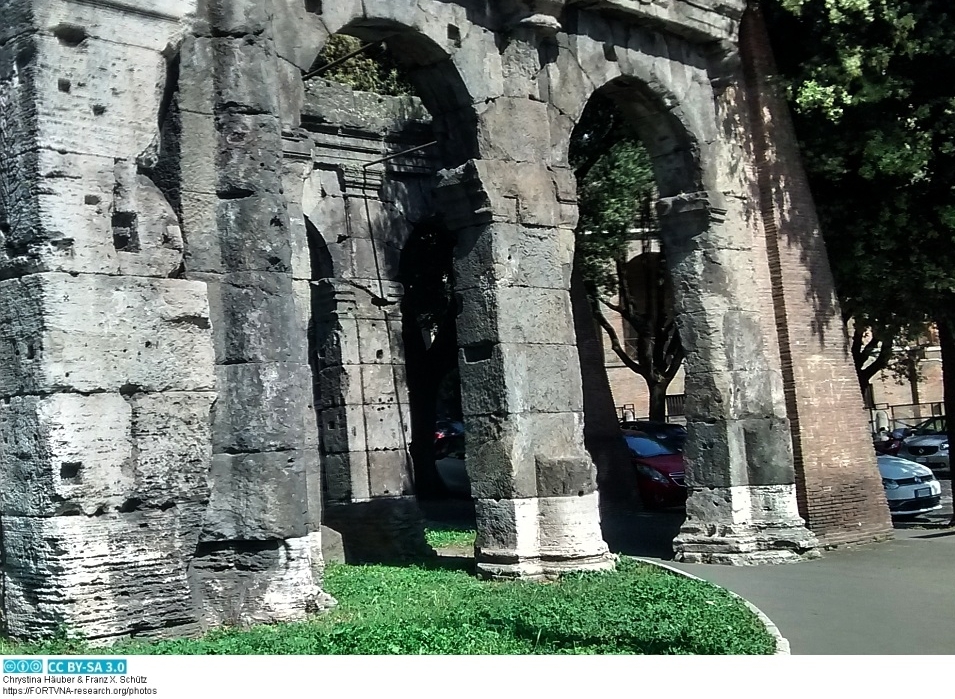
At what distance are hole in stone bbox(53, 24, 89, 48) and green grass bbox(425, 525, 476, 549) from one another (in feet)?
26.4

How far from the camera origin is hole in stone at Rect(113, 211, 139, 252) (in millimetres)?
7020

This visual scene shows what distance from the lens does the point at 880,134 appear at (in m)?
12.1

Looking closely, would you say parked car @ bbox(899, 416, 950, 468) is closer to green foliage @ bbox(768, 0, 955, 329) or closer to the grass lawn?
green foliage @ bbox(768, 0, 955, 329)

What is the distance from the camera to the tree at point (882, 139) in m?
12.0

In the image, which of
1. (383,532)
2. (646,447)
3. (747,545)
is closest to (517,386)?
(747,545)

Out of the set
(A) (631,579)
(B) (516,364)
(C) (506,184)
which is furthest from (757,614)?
(C) (506,184)

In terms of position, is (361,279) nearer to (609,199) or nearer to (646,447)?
(609,199)

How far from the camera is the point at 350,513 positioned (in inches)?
511

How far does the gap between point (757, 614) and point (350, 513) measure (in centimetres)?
584

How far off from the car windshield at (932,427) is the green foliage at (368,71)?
544 inches

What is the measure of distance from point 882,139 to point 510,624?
7.31 meters

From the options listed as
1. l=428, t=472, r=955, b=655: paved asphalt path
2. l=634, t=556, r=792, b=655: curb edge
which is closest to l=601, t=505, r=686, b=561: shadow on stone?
l=428, t=472, r=955, b=655: paved asphalt path

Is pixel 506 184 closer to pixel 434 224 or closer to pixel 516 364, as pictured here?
pixel 516 364

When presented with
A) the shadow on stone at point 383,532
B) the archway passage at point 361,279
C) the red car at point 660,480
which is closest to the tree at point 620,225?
the archway passage at point 361,279
